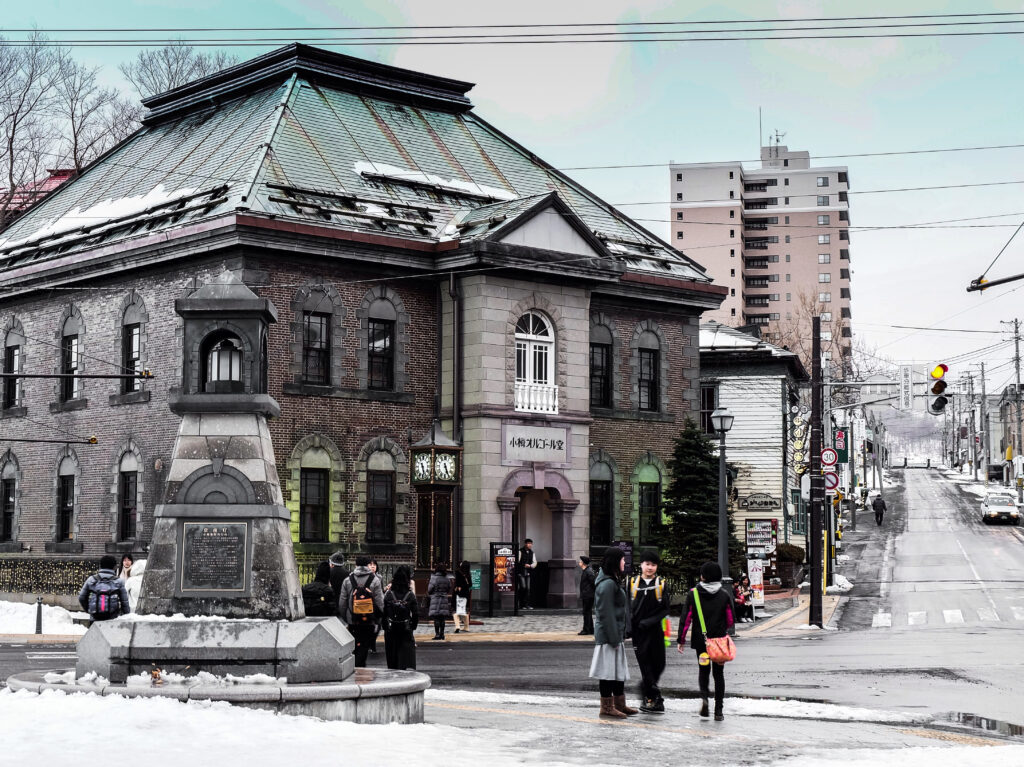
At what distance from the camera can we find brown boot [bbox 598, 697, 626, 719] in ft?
48.5

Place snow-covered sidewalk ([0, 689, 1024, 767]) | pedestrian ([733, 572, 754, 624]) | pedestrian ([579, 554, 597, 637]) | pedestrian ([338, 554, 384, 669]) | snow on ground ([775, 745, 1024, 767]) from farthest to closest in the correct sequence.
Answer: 1. pedestrian ([733, 572, 754, 624])
2. pedestrian ([579, 554, 597, 637])
3. pedestrian ([338, 554, 384, 669])
4. snow on ground ([775, 745, 1024, 767])
5. snow-covered sidewalk ([0, 689, 1024, 767])

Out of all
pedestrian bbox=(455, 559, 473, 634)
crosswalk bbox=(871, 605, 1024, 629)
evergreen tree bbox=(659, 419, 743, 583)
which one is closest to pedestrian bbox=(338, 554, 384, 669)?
pedestrian bbox=(455, 559, 473, 634)

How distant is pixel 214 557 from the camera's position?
13781mm

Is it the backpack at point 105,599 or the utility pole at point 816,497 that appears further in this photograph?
the utility pole at point 816,497

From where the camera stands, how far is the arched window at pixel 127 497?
3491 centimetres

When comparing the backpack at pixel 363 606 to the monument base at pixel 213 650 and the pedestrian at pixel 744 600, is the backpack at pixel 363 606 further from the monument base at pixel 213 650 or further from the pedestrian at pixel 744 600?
the pedestrian at pixel 744 600

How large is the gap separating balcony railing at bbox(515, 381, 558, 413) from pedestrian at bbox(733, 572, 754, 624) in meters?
6.48

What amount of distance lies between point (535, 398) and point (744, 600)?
7345 mm

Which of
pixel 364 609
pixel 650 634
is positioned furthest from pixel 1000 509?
pixel 650 634

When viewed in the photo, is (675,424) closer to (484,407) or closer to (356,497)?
(484,407)

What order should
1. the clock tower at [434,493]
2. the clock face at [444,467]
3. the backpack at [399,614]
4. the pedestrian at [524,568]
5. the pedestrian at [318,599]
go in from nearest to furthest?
the backpack at [399,614] < the pedestrian at [318,599] < the clock tower at [434,493] < the clock face at [444,467] < the pedestrian at [524,568]

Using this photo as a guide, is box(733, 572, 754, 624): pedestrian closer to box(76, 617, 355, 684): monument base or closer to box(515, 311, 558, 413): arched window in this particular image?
box(515, 311, 558, 413): arched window

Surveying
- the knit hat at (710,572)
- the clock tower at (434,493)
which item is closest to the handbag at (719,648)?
the knit hat at (710,572)

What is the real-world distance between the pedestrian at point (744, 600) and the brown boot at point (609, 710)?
16610 mm
